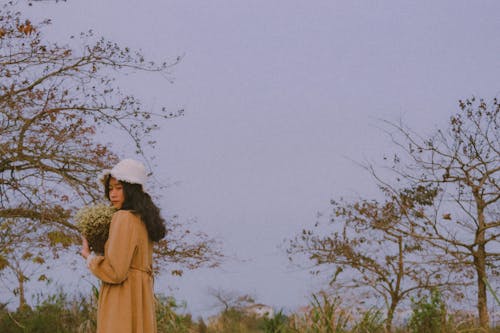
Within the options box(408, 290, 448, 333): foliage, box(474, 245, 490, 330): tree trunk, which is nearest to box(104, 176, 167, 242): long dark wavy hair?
box(408, 290, 448, 333): foliage

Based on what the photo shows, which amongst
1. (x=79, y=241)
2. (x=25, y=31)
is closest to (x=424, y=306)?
(x=79, y=241)

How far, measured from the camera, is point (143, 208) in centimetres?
477

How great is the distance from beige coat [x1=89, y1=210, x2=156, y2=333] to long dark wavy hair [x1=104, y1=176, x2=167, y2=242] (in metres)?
0.05

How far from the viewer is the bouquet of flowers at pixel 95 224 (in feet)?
15.3

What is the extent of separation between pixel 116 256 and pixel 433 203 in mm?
9655

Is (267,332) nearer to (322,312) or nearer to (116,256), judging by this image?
(322,312)

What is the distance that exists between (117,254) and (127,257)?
8 centimetres

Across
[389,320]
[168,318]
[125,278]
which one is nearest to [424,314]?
[389,320]

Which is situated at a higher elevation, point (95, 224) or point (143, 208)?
point (143, 208)

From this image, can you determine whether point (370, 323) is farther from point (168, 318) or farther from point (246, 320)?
point (246, 320)

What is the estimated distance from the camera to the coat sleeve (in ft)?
14.9

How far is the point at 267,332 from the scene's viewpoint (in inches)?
364

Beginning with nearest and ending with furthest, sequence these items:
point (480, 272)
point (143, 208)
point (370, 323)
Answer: point (143, 208)
point (370, 323)
point (480, 272)

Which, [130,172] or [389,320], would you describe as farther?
[389,320]
